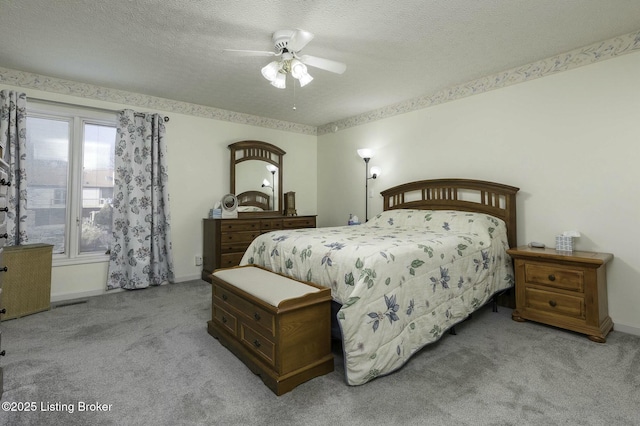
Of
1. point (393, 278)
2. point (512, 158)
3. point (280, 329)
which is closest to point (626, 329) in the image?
point (512, 158)

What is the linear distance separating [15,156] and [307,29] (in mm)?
3388

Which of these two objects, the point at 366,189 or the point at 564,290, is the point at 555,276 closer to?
the point at 564,290

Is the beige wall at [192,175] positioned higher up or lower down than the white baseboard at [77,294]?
higher up

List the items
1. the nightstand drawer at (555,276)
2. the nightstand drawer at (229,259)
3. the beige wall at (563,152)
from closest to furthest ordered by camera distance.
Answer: the nightstand drawer at (555,276) < the beige wall at (563,152) < the nightstand drawer at (229,259)

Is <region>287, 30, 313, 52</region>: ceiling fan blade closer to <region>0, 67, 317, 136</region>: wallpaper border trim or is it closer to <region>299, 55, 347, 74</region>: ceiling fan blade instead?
<region>299, 55, 347, 74</region>: ceiling fan blade

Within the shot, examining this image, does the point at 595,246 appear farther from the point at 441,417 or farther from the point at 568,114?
the point at 441,417

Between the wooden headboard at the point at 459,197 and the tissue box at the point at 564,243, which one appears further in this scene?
the wooden headboard at the point at 459,197

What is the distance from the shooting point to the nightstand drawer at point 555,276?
8.23ft

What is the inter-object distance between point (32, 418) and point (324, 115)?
4.62m

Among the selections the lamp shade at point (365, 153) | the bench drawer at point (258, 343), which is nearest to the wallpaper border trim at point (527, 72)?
the lamp shade at point (365, 153)

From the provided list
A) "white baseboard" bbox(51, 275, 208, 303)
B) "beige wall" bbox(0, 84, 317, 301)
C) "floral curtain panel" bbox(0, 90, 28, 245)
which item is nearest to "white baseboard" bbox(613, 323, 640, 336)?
"beige wall" bbox(0, 84, 317, 301)

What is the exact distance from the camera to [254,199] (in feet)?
16.3

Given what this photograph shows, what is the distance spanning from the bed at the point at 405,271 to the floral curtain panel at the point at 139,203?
73.2 inches

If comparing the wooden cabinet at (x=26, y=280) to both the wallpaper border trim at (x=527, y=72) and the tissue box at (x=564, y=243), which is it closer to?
the wallpaper border trim at (x=527, y=72)
